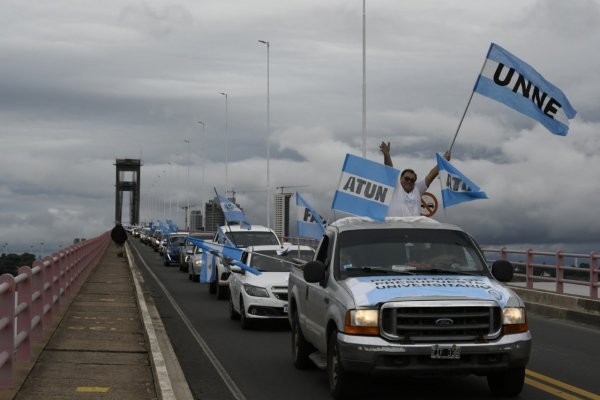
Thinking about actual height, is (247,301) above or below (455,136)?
below

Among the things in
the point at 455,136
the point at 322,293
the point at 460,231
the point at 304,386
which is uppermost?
the point at 455,136

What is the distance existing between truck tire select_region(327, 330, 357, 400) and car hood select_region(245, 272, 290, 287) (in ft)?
26.4

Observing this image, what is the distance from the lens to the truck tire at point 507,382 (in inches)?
376

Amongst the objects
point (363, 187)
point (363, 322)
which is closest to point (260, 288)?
point (363, 187)

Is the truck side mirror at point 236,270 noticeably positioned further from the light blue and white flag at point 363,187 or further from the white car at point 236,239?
the white car at point 236,239

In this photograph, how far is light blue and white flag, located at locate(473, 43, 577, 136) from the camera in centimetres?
1694

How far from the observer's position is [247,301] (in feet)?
58.7

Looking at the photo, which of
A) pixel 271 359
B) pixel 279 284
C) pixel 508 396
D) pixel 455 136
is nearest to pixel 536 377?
pixel 508 396

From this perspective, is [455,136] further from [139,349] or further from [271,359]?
[139,349]

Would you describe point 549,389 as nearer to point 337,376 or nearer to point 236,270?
Result: point 337,376

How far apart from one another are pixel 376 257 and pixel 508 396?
Answer: 74.4 inches

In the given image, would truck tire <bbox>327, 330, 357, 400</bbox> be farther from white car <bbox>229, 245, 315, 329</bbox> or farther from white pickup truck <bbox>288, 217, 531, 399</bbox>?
white car <bbox>229, 245, 315, 329</bbox>

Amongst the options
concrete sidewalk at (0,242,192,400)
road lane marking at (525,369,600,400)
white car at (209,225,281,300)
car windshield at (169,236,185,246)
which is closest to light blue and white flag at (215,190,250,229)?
white car at (209,225,281,300)

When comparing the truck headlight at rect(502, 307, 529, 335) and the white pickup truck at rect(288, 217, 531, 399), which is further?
the truck headlight at rect(502, 307, 529, 335)
